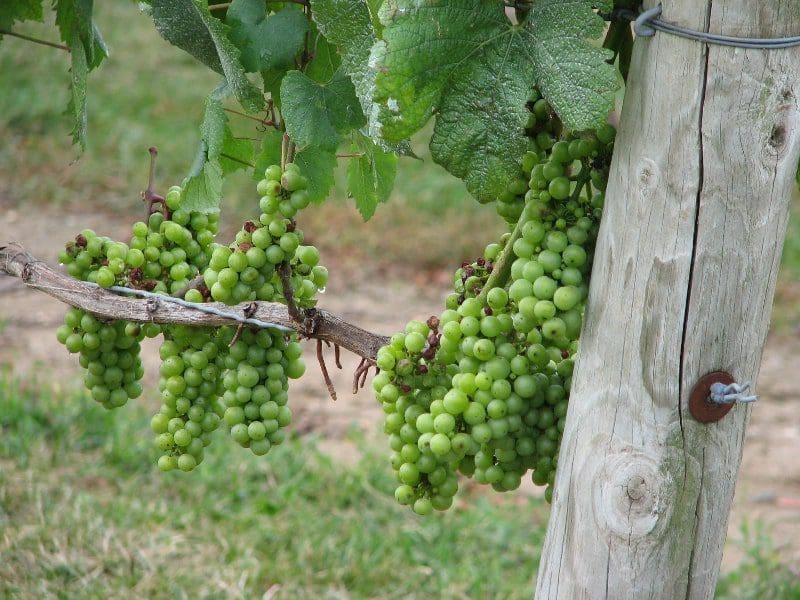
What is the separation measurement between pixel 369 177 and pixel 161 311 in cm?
46

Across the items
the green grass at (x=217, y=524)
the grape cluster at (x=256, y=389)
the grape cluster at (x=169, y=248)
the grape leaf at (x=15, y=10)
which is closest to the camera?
the grape cluster at (x=256, y=389)

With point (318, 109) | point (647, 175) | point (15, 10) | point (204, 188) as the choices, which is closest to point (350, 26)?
point (318, 109)

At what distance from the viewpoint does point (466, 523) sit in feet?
11.3

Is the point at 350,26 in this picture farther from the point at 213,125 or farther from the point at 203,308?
the point at 203,308

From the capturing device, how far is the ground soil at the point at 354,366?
384 centimetres

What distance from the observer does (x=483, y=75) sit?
132 cm

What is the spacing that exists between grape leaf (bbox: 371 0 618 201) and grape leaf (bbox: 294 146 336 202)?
370 millimetres

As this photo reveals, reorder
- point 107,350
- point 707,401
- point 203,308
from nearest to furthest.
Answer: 1. point 707,401
2. point 203,308
3. point 107,350

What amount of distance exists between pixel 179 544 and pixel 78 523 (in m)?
0.32

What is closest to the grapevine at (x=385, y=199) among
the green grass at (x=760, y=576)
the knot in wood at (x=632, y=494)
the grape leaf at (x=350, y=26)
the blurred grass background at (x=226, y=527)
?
the grape leaf at (x=350, y=26)

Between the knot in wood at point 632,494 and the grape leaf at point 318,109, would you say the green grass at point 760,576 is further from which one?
the grape leaf at point 318,109

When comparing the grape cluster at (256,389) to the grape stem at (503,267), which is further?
the grape cluster at (256,389)

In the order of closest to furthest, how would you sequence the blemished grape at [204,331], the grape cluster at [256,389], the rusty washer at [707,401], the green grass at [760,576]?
the rusty washer at [707,401] → the blemished grape at [204,331] → the grape cluster at [256,389] → the green grass at [760,576]

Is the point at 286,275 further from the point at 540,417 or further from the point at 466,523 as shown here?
the point at 466,523
